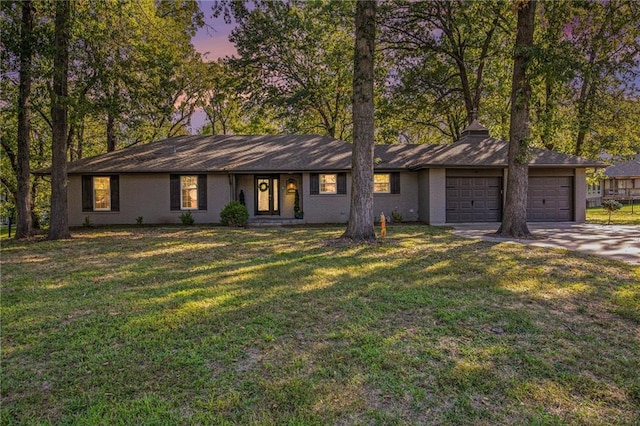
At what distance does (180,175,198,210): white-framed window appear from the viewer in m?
16.8

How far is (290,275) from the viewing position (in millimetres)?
6711

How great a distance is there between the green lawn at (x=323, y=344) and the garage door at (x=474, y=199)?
345 inches

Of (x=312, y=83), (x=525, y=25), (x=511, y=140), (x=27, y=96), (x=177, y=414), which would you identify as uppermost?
(x=312, y=83)

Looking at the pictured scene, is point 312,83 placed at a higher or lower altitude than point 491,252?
higher

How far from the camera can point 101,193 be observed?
16.7 metres

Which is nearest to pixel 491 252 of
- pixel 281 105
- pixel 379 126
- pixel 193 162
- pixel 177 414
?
pixel 177 414

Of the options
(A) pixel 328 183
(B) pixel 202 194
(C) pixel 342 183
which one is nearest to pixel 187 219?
(B) pixel 202 194

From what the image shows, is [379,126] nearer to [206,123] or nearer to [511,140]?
[511,140]

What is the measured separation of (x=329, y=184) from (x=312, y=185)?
31.1 inches

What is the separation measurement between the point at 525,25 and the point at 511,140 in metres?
3.42

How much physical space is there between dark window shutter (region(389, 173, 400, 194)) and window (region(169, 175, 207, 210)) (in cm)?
846

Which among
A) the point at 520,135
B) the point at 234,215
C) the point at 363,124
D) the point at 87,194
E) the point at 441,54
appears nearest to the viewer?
the point at 363,124

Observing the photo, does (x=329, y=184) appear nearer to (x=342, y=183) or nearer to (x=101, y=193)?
(x=342, y=183)

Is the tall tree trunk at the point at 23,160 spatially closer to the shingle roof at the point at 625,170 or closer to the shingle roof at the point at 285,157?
the shingle roof at the point at 285,157
